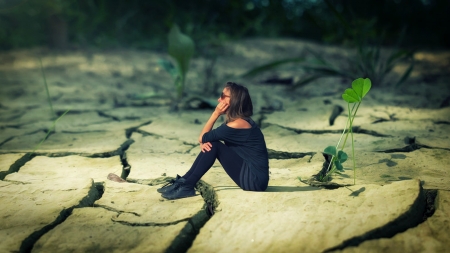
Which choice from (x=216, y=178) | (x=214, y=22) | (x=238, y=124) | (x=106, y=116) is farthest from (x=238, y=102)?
(x=214, y=22)

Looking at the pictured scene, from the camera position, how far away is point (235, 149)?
1.42 meters

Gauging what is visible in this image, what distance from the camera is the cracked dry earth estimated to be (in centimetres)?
115

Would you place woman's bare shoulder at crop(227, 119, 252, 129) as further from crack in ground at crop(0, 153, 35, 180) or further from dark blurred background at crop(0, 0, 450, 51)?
dark blurred background at crop(0, 0, 450, 51)

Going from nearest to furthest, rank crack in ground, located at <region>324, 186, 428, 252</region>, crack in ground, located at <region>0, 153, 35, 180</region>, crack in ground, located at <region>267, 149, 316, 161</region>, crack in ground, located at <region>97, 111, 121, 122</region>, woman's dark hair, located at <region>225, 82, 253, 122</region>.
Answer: crack in ground, located at <region>324, 186, 428, 252</region>, woman's dark hair, located at <region>225, 82, 253, 122</region>, crack in ground, located at <region>0, 153, 35, 180</region>, crack in ground, located at <region>267, 149, 316, 161</region>, crack in ground, located at <region>97, 111, 121, 122</region>

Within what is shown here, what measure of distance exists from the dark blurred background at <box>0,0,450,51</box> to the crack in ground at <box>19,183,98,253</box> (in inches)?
122

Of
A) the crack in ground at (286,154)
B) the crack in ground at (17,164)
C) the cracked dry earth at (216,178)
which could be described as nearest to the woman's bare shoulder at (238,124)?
the cracked dry earth at (216,178)

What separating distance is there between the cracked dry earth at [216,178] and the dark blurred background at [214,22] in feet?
4.96

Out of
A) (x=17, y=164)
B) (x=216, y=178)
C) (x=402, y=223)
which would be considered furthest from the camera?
(x=17, y=164)

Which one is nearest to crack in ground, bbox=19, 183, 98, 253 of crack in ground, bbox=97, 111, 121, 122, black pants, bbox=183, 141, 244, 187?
black pants, bbox=183, 141, 244, 187

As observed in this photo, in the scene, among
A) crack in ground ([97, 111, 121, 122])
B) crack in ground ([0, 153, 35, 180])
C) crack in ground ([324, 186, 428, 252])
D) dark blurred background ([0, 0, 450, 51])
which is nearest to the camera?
crack in ground ([324, 186, 428, 252])

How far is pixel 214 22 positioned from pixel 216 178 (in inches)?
143

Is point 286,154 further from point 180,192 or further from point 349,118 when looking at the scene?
point 180,192

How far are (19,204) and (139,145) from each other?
70cm

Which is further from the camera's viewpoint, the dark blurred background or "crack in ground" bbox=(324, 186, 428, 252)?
the dark blurred background
